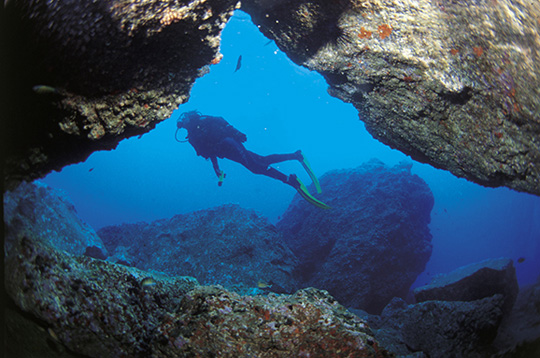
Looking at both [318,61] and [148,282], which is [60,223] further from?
[318,61]

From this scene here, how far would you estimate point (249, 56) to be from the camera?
4072 cm

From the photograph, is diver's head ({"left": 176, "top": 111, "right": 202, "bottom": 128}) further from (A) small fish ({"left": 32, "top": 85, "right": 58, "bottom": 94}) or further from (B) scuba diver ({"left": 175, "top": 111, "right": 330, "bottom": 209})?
(A) small fish ({"left": 32, "top": 85, "right": 58, "bottom": 94})

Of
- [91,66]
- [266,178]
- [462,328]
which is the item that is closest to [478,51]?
[462,328]

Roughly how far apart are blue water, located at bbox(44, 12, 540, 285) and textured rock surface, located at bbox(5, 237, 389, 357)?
11.9 meters

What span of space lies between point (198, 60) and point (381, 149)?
107 meters

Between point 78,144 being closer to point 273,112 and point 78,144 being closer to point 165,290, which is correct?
point 165,290

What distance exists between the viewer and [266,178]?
91438 mm

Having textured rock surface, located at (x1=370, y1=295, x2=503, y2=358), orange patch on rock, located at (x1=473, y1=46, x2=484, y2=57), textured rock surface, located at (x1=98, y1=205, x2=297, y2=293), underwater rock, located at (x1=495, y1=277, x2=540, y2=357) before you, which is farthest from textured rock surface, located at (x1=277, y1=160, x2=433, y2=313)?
orange patch on rock, located at (x1=473, y1=46, x2=484, y2=57)

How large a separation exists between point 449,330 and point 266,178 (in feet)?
291

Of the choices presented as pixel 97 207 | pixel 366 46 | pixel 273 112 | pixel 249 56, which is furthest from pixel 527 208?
pixel 97 207

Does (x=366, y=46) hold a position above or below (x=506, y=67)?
above

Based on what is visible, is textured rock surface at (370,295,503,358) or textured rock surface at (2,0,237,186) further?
textured rock surface at (370,295,503,358)

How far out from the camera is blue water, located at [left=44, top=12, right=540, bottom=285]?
39.4 m

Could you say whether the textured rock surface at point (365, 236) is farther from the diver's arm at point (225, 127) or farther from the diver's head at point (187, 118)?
the diver's head at point (187, 118)
